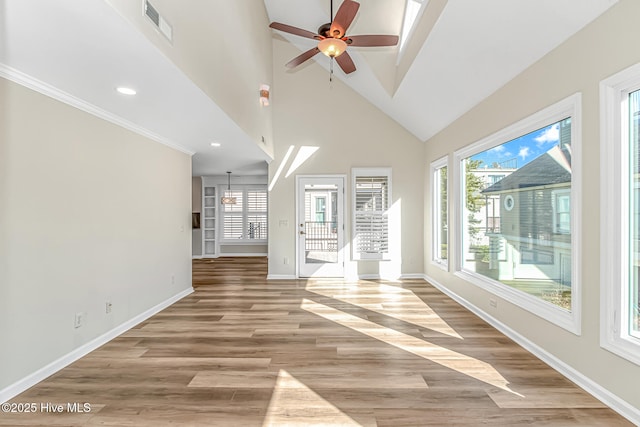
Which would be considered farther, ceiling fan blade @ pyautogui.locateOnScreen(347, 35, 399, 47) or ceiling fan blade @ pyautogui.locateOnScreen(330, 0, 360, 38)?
ceiling fan blade @ pyautogui.locateOnScreen(347, 35, 399, 47)

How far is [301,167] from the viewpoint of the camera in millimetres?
6172

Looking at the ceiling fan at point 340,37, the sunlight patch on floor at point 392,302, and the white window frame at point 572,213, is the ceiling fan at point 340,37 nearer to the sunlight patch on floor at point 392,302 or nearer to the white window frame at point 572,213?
the white window frame at point 572,213

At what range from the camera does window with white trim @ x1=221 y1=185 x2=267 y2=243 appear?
9.49 meters

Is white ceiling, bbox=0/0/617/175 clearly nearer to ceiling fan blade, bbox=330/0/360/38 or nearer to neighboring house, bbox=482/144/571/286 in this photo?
ceiling fan blade, bbox=330/0/360/38

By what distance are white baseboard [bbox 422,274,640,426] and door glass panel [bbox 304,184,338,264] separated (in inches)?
118

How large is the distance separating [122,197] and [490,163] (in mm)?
4375

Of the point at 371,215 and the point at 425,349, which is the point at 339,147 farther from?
the point at 425,349

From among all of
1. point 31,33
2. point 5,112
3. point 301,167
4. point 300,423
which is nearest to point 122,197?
point 5,112

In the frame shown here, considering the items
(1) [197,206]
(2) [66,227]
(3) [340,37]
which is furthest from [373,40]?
(1) [197,206]

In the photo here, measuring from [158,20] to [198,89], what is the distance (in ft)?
2.16

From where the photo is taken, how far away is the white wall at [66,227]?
222cm

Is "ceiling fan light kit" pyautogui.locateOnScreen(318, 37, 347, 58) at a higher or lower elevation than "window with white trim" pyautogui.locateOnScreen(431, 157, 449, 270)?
higher

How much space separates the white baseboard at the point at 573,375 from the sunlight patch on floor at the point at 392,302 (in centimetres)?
50

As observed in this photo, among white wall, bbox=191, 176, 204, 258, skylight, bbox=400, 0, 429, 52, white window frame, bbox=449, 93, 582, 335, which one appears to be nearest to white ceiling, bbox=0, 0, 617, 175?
skylight, bbox=400, 0, 429, 52
